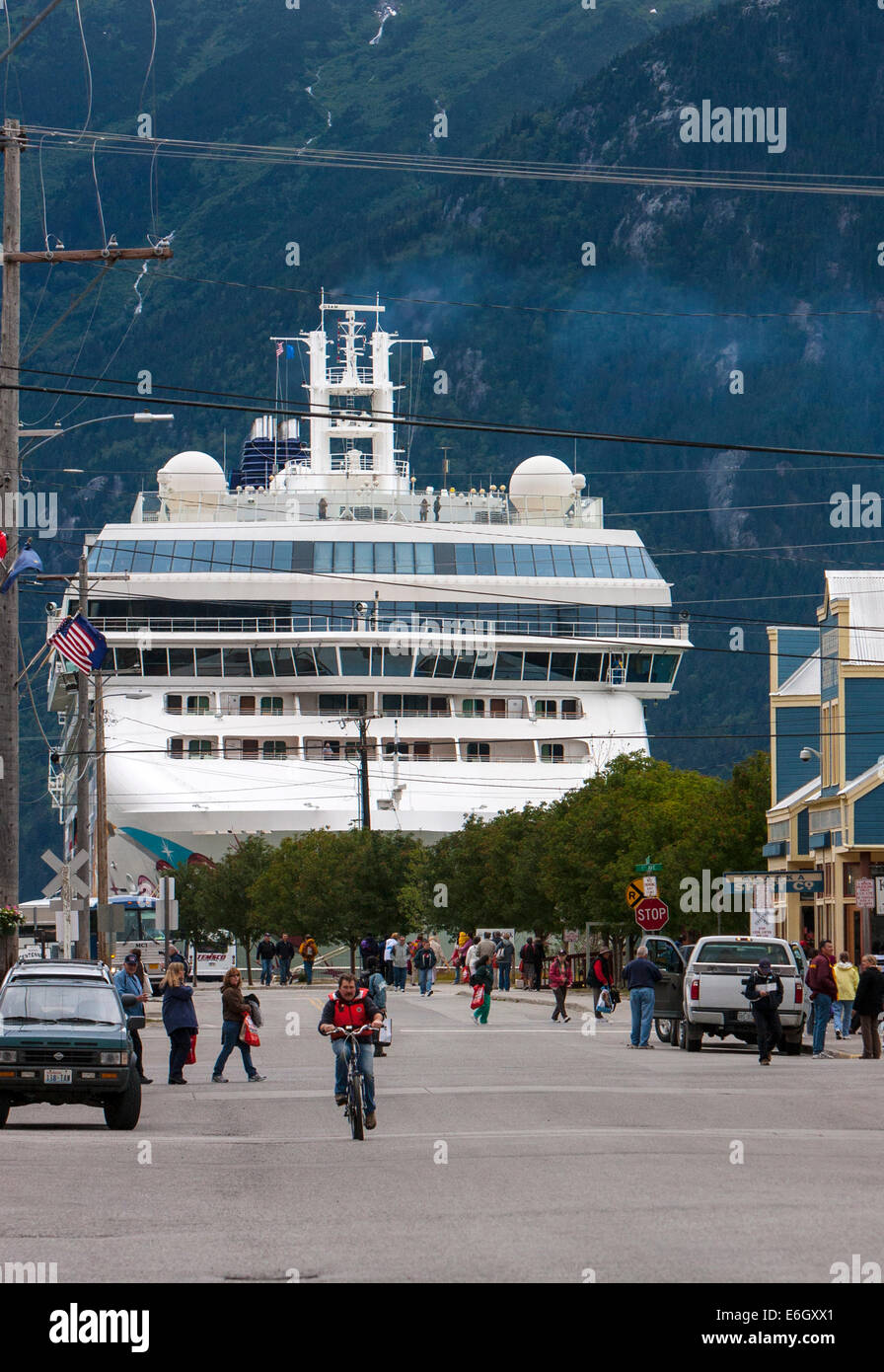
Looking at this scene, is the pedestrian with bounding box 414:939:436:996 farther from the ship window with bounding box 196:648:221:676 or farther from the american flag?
the ship window with bounding box 196:648:221:676

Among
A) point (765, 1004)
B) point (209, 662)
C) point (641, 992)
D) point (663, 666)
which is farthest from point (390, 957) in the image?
point (663, 666)

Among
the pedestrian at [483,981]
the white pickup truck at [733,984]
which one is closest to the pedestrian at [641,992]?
the white pickup truck at [733,984]

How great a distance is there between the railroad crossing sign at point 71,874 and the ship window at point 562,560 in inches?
1976

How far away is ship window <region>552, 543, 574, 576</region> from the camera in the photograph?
3684 inches

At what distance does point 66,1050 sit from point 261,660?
70.8 metres

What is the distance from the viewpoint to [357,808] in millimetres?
83188

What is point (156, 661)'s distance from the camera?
89.9m

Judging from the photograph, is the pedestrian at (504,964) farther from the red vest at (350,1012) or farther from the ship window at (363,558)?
the red vest at (350,1012)

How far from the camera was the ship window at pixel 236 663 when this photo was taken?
90625 mm

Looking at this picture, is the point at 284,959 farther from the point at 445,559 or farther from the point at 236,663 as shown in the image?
the point at 445,559

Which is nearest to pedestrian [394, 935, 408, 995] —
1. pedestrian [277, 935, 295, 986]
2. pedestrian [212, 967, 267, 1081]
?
pedestrian [277, 935, 295, 986]

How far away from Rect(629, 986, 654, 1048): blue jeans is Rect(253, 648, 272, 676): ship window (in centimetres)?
5855

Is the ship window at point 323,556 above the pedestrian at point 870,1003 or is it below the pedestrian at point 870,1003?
above
